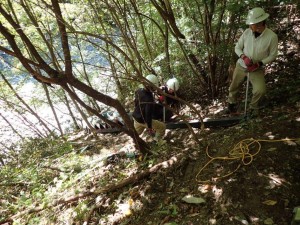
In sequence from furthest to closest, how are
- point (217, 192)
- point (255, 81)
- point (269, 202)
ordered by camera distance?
point (255, 81), point (217, 192), point (269, 202)

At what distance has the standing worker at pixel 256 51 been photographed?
4781mm

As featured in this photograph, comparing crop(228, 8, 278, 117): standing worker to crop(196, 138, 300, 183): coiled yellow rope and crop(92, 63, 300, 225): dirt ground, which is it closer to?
crop(92, 63, 300, 225): dirt ground

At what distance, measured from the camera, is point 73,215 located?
4.64m

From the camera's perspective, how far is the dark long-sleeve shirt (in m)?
5.65

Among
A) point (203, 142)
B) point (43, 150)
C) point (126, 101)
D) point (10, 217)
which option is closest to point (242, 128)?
point (203, 142)

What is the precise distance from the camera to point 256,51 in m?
5.06

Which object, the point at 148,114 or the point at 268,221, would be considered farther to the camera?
the point at 148,114

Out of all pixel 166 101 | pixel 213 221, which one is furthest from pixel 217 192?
pixel 166 101

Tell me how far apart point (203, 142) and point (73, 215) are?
269cm

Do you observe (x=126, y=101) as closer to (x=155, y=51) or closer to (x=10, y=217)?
(x=155, y=51)

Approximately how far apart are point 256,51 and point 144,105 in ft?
8.31

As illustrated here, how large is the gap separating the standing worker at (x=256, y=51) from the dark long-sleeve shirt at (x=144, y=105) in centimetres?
193

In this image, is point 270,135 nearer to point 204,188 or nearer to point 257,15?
point 204,188

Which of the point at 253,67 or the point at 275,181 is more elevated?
the point at 253,67
